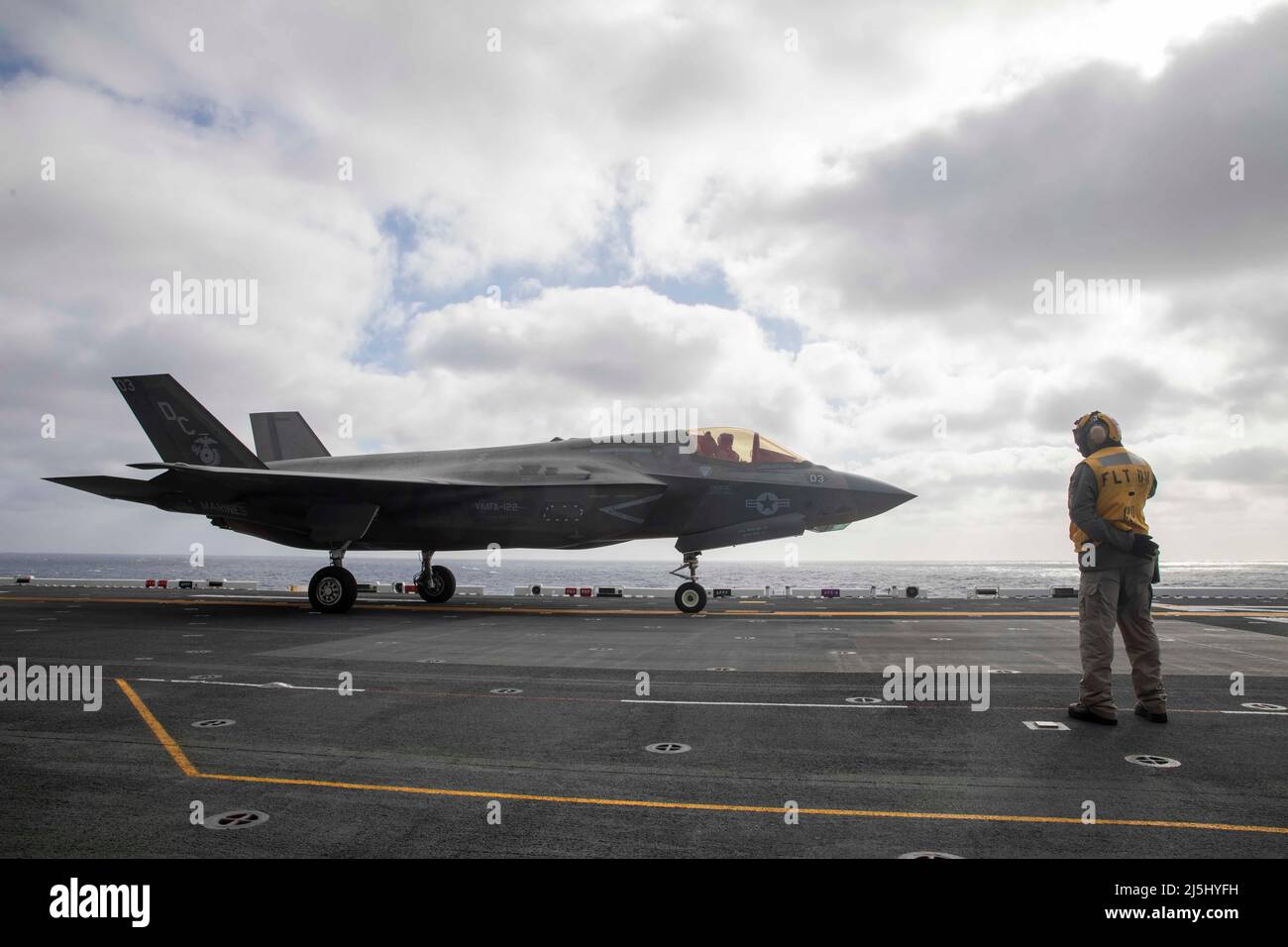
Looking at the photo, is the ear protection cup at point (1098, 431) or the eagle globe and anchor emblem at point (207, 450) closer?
the ear protection cup at point (1098, 431)

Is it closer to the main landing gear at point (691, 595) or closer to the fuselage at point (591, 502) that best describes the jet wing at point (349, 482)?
the fuselage at point (591, 502)

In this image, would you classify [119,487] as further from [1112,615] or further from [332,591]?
[1112,615]

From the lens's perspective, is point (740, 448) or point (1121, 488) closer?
point (1121, 488)

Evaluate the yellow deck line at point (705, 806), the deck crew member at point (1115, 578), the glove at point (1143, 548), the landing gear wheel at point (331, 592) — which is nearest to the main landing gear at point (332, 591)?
the landing gear wheel at point (331, 592)

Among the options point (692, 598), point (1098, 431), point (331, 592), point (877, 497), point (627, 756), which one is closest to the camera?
point (627, 756)

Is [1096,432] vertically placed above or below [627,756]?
above

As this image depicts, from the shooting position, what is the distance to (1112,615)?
6645 mm

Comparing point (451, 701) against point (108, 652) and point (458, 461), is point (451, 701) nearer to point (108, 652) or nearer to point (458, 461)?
point (108, 652)

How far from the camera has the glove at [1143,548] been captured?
652 cm

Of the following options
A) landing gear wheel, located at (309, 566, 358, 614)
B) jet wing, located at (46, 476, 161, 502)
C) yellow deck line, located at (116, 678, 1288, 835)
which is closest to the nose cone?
landing gear wheel, located at (309, 566, 358, 614)

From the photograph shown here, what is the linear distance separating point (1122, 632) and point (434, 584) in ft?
62.3

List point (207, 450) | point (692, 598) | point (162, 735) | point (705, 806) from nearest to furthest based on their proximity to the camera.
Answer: point (705, 806) → point (162, 735) → point (692, 598) → point (207, 450)

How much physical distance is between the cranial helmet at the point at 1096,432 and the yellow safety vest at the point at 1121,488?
0.17 meters

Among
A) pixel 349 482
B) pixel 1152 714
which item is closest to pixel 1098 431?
pixel 1152 714
